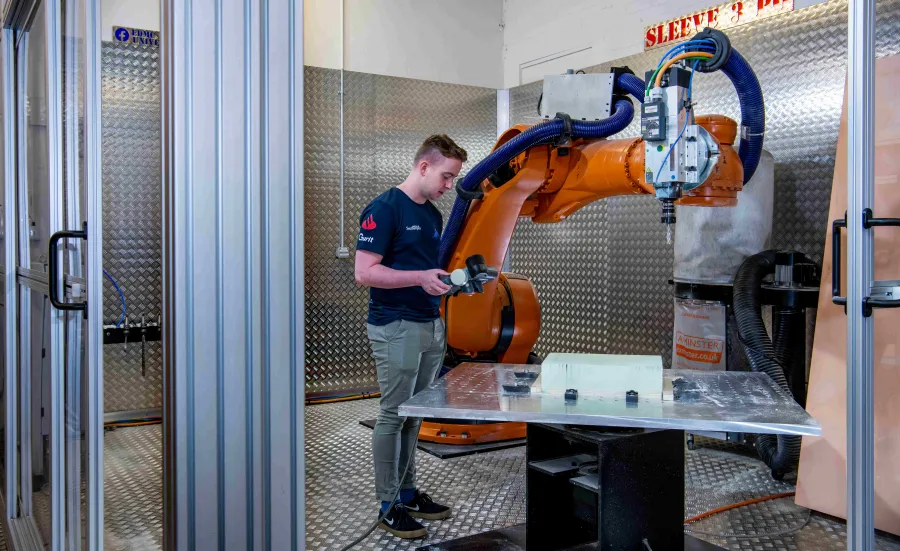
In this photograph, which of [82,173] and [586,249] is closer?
[82,173]

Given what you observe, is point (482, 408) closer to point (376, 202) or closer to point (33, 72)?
point (376, 202)

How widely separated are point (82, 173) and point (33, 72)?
1384 millimetres

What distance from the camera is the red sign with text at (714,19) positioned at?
4426mm

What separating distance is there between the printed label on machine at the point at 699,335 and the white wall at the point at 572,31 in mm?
1989

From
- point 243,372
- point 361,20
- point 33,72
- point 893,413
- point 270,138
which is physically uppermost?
point 361,20

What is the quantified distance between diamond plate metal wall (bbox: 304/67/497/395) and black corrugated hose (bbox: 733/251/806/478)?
3190 millimetres

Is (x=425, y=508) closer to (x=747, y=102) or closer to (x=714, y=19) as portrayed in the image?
(x=747, y=102)

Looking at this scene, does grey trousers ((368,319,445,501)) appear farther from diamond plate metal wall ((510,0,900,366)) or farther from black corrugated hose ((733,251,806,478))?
diamond plate metal wall ((510,0,900,366))

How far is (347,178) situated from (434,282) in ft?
10.7

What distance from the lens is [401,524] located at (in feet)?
10.8

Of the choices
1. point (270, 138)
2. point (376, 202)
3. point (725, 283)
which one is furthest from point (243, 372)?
point (725, 283)

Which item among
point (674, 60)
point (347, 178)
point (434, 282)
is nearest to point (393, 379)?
point (434, 282)

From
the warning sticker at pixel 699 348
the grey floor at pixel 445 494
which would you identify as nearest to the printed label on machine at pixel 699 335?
the warning sticker at pixel 699 348

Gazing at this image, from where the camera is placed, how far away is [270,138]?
1295 millimetres
